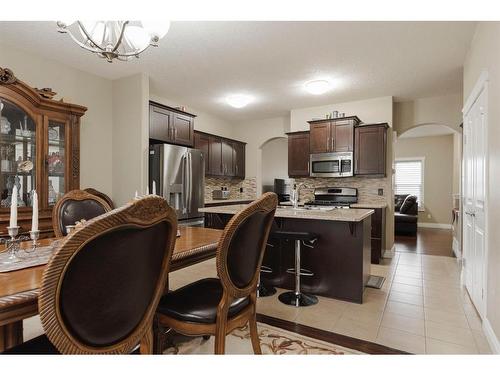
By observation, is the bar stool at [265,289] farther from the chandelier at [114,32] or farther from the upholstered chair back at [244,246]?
the chandelier at [114,32]

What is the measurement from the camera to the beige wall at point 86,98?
3.21 meters

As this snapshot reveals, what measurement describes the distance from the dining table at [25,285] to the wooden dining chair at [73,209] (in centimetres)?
18

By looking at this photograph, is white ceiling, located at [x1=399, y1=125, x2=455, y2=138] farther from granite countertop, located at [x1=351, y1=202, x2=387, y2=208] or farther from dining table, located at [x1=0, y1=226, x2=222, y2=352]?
dining table, located at [x1=0, y1=226, x2=222, y2=352]

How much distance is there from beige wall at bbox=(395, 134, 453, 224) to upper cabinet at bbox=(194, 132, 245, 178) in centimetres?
553

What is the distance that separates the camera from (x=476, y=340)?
82.8 inches

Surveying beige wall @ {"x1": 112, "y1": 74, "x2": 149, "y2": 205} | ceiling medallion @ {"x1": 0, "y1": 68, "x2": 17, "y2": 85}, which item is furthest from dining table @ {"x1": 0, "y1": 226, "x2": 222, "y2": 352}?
beige wall @ {"x1": 112, "y1": 74, "x2": 149, "y2": 205}

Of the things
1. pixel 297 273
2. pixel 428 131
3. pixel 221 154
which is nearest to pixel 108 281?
pixel 297 273

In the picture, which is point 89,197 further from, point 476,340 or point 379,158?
point 379,158

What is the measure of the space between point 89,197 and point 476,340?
308cm

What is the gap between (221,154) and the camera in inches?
231

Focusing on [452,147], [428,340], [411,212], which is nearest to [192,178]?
[428,340]
